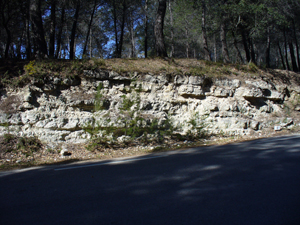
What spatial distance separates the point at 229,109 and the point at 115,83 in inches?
268

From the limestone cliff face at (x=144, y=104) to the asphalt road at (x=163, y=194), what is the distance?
14.6 ft

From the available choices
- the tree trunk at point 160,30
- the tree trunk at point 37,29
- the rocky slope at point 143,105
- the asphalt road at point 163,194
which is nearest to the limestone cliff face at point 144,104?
the rocky slope at point 143,105

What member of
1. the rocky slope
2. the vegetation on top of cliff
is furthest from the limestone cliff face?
the vegetation on top of cliff

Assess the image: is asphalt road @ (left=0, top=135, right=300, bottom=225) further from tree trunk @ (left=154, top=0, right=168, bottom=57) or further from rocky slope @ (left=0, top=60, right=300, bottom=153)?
tree trunk @ (left=154, top=0, right=168, bottom=57)

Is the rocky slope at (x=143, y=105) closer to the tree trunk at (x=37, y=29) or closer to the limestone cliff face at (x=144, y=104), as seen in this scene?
the limestone cliff face at (x=144, y=104)

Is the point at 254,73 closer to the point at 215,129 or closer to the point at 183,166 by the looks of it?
the point at 215,129

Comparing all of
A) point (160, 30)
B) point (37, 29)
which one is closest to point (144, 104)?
point (160, 30)

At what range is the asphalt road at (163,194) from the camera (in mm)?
3199

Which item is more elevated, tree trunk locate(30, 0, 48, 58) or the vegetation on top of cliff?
tree trunk locate(30, 0, 48, 58)

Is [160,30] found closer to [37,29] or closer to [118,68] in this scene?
[118,68]

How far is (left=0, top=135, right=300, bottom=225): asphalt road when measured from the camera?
3199 mm

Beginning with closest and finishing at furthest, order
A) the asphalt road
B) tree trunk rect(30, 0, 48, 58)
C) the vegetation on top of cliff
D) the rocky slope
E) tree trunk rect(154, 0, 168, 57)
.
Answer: the asphalt road < the rocky slope < the vegetation on top of cliff < tree trunk rect(30, 0, 48, 58) < tree trunk rect(154, 0, 168, 57)

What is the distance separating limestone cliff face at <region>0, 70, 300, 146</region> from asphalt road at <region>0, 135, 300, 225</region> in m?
4.44

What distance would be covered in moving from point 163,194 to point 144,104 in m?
8.08
